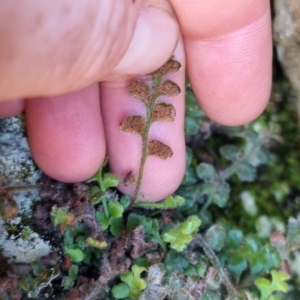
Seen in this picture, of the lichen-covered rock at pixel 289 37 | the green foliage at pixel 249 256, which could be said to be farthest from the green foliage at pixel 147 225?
the lichen-covered rock at pixel 289 37

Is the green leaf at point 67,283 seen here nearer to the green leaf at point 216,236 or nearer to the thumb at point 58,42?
the green leaf at point 216,236

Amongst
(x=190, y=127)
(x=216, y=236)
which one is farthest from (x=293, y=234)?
(x=190, y=127)

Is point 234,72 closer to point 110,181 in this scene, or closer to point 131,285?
point 110,181

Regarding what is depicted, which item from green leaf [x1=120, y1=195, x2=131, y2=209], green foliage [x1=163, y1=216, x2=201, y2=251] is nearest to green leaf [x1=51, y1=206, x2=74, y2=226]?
green leaf [x1=120, y1=195, x2=131, y2=209]

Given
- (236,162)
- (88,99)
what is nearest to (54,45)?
(88,99)

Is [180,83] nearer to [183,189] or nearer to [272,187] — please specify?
[183,189]
